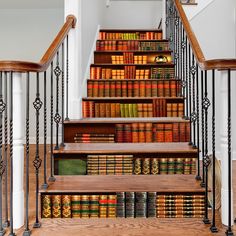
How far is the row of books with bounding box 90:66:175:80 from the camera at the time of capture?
3.76m

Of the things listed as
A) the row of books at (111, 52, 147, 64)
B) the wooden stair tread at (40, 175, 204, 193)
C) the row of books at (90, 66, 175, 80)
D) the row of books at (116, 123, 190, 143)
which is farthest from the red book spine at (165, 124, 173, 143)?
the row of books at (111, 52, 147, 64)

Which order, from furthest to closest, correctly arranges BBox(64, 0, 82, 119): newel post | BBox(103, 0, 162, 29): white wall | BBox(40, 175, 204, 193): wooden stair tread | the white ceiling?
BBox(103, 0, 162, 29): white wall < the white ceiling < BBox(64, 0, 82, 119): newel post < BBox(40, 175, 204, 193): wooden stair tread

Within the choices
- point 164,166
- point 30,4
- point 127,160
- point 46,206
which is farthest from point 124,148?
point 30,4

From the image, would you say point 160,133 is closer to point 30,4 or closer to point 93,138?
point 93,138

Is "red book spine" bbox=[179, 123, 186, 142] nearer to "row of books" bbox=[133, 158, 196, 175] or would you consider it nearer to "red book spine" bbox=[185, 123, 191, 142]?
"red book spine" bbox=[185, 123, 191, 142]

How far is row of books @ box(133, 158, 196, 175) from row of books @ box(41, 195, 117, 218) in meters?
0.42

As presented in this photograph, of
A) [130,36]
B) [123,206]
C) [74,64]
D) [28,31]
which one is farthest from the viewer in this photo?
[28,31]

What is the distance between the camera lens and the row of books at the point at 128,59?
4020 millimetres

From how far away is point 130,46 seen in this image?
4.40 m

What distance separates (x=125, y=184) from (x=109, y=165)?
30 cm

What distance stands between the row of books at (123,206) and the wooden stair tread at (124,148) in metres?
0.40

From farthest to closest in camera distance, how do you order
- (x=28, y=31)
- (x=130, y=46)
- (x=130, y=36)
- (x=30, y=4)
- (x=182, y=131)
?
(x=28, y=31) < (x=30, y=4) < (x=130, y=36) < (x=130, y=46) < (x=182, y=131)

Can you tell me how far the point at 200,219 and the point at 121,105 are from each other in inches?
58.8

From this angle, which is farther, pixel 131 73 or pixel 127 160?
pixel 131 73
